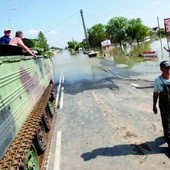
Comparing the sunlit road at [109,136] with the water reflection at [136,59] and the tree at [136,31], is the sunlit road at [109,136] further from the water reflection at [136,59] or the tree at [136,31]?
the tree at [136,31]

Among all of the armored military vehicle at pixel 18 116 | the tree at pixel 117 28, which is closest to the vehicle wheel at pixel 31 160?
the armored military vehicle at pixel 18 116

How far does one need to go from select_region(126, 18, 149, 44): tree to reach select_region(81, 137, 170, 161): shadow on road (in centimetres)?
12741

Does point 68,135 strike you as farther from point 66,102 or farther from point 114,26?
point 114,26

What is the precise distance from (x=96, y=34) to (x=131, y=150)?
12461 centimetres

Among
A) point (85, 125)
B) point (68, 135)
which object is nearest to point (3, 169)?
point (68, 135)

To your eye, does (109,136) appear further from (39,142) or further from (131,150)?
(39,142)

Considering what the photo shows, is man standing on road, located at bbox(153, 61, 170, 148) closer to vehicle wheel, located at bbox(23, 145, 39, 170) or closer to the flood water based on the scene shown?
vehicle wheel, located at bbox(23, 145, 39, 170)

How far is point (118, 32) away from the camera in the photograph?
5221 inches

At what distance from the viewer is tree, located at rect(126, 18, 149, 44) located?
13312 cm

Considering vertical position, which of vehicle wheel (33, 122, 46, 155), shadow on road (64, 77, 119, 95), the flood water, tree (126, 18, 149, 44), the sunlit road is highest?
vehicle wheel (33, 122, 46, 155)

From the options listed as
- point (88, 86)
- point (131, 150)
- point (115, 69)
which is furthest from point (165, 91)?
point (115, 69)

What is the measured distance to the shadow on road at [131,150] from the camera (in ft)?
24.2

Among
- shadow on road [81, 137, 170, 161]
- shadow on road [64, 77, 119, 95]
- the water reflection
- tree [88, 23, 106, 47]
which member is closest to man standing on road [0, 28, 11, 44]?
shadow on road [81, 137, 170, 161]

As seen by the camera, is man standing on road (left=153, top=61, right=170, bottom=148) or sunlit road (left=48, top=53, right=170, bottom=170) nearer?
man standing on road (left=153, top=61, right=170, bottom=148)
